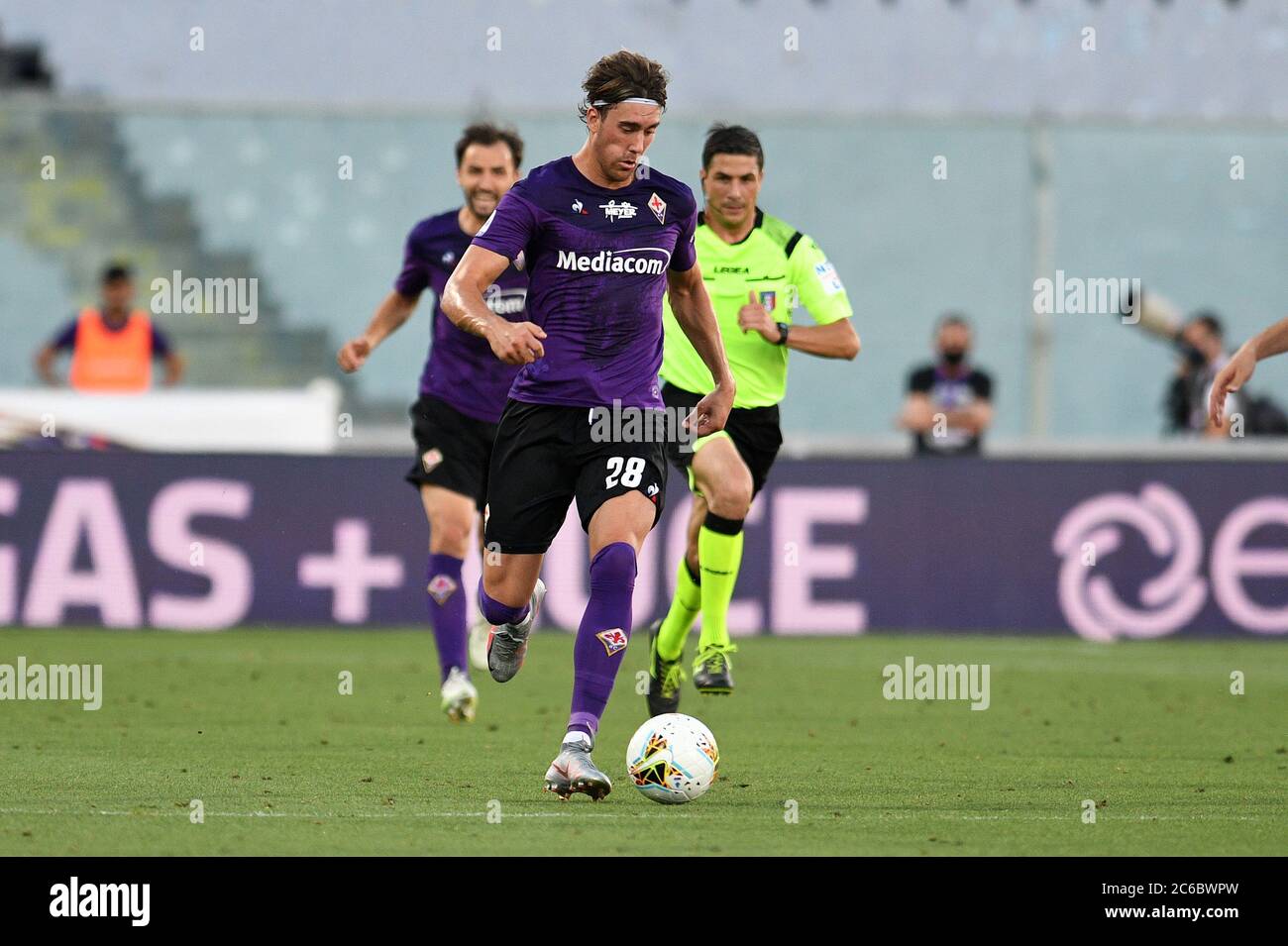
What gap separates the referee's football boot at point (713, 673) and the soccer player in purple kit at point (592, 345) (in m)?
2.00

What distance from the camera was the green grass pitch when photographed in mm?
6375

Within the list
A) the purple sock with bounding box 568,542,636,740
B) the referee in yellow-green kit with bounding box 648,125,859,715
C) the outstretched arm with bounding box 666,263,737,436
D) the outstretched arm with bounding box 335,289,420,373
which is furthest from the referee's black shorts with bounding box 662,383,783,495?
the purple sock with bounding box 568,542,636,740

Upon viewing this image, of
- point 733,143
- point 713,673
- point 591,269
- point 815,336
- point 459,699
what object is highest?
point 733,143

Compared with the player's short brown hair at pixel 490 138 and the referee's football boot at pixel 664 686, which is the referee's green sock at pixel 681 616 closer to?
the referee's football boot at pixel 664 686

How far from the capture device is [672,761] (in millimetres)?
7176

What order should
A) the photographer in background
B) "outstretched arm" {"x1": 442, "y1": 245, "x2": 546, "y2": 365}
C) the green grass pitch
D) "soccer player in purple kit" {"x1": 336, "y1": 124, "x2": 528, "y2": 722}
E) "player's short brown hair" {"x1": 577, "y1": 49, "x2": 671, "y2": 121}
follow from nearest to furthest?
the green grass pitch → "outstretched arm" {"x1": 442, "y1": 245, "x2": 546, "y2": 365} → "player's short brown hair" {"x1": 577, "y1": 49, "x2": 671, "y2": 121} → "soccer player in purple kit" {"x1": 336, "y1": 124, "x2": 528, "y2": 722} → the photographer in background

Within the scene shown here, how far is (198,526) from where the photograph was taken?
14.9 metres

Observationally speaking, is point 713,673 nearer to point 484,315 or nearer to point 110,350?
point 484,315

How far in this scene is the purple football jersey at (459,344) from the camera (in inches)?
396

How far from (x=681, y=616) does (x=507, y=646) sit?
1.52 meters

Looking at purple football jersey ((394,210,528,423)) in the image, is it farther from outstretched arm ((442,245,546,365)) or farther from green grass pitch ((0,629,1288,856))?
outstretched arm ((442,245,546,365))

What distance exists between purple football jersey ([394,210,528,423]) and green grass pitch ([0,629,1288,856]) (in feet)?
4.88

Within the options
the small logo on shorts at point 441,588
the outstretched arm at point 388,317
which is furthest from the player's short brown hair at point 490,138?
the small logo on shorts at point 441,588

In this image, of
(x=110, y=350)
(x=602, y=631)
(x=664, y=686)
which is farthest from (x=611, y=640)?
(x=110, y=350)
